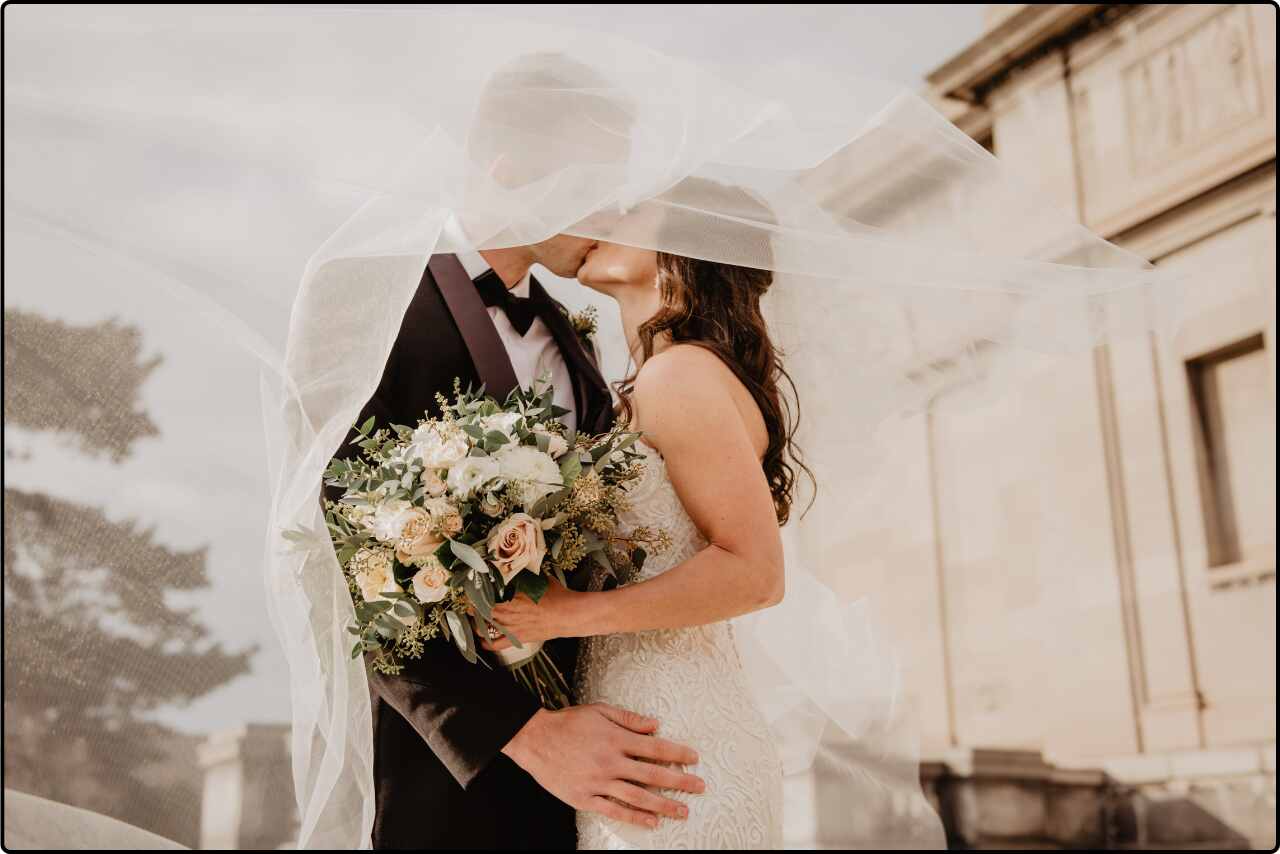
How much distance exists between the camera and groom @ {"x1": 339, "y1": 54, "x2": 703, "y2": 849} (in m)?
2.73

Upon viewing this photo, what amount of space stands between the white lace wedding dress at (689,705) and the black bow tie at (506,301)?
72 cm

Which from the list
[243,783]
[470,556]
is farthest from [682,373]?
[243,783]

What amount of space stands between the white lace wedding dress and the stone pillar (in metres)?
1.64

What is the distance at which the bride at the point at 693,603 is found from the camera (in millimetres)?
2754

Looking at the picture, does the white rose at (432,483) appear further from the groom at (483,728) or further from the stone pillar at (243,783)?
the stone pillar at (243,783)

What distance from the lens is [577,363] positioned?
3514 millimetres

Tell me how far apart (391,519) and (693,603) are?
0.75 meters

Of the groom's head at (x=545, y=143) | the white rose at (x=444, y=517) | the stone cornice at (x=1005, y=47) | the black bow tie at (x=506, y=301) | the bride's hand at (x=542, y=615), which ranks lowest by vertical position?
the bride's hand at (x=542, y=615)

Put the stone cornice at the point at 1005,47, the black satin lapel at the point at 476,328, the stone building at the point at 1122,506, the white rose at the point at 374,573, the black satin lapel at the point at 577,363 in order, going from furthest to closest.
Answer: the stone cornice at the point at 1005,47
the stone building at the point at 1122,506
the black satin lapel at the point at 577,363
the black satin lapel at the point at 476,328
the white rose at the point at 374,573

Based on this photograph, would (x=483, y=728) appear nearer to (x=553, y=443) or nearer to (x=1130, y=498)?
(x=553, y=443)

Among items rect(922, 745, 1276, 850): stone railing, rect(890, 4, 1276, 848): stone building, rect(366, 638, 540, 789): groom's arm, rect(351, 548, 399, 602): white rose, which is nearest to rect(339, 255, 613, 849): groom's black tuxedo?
rect(366, 638, 540, 789): groom's arm

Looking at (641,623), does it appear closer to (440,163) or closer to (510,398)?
(510,398)

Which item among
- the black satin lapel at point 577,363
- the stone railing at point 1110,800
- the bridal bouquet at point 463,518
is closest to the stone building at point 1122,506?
the stone railing at point 1110,800

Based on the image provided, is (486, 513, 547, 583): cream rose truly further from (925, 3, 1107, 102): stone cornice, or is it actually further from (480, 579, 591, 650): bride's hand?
(925, 3, 1107, 102): stone cornice
